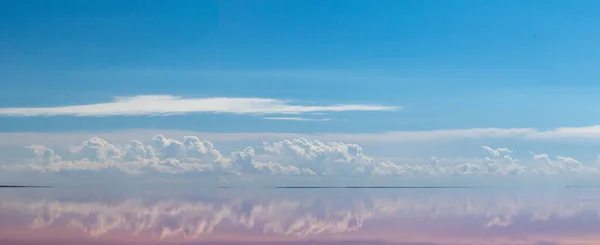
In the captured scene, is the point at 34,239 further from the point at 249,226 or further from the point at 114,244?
the point at 249,226

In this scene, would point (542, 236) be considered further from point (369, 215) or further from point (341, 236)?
point (369, 215)

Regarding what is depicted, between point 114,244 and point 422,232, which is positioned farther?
point 422,232

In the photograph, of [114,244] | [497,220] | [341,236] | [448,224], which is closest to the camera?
[114,244]

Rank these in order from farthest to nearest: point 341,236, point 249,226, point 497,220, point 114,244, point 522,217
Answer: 1. point 522,217
2. point 497,220
3. point 249,226
4. point 341,236
5. point 114,244

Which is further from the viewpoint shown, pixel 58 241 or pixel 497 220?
pixel 497 220

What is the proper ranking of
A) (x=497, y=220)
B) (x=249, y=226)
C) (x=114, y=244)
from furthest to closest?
(x=497, y=220) < (x=249, y=226) < (x=114, y=244)

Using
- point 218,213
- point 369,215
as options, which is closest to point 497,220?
point 369,215

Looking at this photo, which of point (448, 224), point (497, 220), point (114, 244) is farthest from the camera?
point (497, 220)

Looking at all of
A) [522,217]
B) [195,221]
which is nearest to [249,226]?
[195,221]
